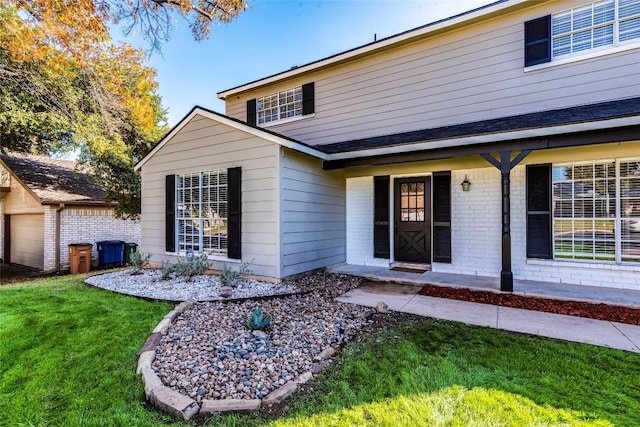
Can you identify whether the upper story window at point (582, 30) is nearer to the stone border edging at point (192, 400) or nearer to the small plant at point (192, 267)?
the stone border edging at point (192, 400)

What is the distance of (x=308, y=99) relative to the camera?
8.77 m

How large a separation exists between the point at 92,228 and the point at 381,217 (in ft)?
30.8

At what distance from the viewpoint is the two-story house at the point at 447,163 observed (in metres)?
5.40

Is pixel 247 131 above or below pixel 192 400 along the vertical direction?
above

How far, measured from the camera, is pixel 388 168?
297 inches

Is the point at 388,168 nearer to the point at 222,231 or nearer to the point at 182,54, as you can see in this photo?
the point at 222,231

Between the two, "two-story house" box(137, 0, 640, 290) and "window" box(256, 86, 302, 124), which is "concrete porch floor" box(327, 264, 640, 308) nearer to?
"two-story house" box(137, 0, 640, 290)

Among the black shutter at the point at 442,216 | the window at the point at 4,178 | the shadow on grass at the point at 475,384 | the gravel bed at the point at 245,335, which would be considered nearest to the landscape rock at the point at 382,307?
the gravel bed at the point at 245,335

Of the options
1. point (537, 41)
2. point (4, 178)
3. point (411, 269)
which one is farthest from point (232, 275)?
point (4, 178)

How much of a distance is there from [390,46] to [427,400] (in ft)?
25.3

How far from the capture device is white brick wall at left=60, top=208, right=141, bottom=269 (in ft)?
30.6

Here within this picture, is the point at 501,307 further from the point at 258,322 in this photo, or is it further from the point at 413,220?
the point at 258,322

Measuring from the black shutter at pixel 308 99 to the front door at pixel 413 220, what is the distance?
334 centimetres

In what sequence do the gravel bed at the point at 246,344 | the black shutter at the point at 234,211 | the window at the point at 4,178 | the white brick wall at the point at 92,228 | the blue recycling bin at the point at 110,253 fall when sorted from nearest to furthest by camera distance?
the gravel bed at the point at 246,344
the black shutter at the point at 234,211
the white brick wall at the point at 92,228
the blue recycling bin at the point at 110,253
the window at the point at 4,178
